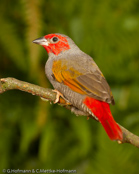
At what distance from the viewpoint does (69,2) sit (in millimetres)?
3951

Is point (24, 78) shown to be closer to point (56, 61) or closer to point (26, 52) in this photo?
point (26, 52)

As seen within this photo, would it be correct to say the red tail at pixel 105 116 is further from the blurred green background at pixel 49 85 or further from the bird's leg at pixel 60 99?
the blurred green background at pixel 49 85

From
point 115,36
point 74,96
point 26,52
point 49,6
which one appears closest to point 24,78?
point 26,52

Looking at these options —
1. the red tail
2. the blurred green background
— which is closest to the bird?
the red tail

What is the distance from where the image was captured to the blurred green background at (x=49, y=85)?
3.64 meters

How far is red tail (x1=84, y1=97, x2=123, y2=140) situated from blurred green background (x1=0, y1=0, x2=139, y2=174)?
4.04 feet

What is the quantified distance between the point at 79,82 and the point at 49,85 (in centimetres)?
137

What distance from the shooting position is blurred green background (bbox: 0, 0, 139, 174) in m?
3.64

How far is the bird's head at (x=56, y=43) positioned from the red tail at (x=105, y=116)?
640mm

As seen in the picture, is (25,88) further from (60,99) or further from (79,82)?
(79,82)

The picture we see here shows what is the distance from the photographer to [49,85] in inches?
148

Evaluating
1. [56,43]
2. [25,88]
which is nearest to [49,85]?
[56,43]

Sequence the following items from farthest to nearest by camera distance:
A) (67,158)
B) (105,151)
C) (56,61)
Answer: (67,158), (105,151), (56,61)

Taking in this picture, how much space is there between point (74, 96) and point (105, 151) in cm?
113
